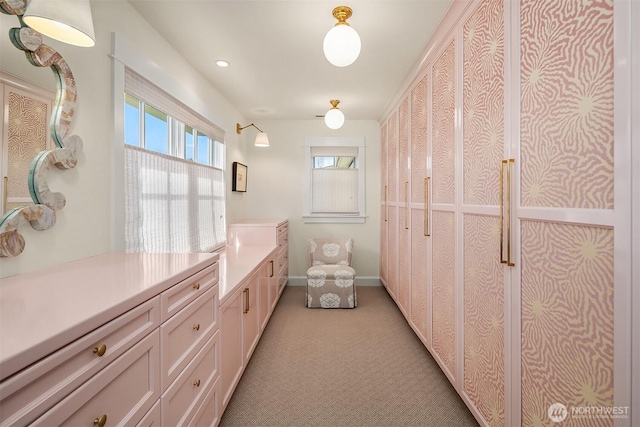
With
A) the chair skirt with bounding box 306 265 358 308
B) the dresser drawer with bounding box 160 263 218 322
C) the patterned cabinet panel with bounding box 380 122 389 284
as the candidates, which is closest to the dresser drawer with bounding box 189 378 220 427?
the dresser drawer with bounding box 160 263 218 322

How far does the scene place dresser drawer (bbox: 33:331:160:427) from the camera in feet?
2.48

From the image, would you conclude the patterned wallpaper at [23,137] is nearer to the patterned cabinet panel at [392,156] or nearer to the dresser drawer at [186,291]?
the dresser drawer at [186,291]

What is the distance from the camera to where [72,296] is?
3.15 feet

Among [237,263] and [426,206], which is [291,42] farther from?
[237,263]

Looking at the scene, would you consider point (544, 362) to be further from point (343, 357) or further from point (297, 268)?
point (297, 268)

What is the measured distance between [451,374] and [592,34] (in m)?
1.99

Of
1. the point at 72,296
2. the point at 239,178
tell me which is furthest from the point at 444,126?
the point at 239,178

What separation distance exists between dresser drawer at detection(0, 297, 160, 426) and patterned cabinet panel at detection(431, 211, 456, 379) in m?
1.82

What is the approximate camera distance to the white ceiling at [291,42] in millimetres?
2021

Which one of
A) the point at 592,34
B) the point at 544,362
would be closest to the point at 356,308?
the point at 544,362

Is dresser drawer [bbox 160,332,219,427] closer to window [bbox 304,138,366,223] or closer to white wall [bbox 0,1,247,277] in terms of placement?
white wall [bbox 0,1,247,277]

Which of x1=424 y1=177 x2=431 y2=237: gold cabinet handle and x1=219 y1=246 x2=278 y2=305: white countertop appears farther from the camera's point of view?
x1=424 y1=177 x2=431 y2=237: gold cabinet handle

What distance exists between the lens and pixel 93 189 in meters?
1.64

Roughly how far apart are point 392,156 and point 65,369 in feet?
12.3
